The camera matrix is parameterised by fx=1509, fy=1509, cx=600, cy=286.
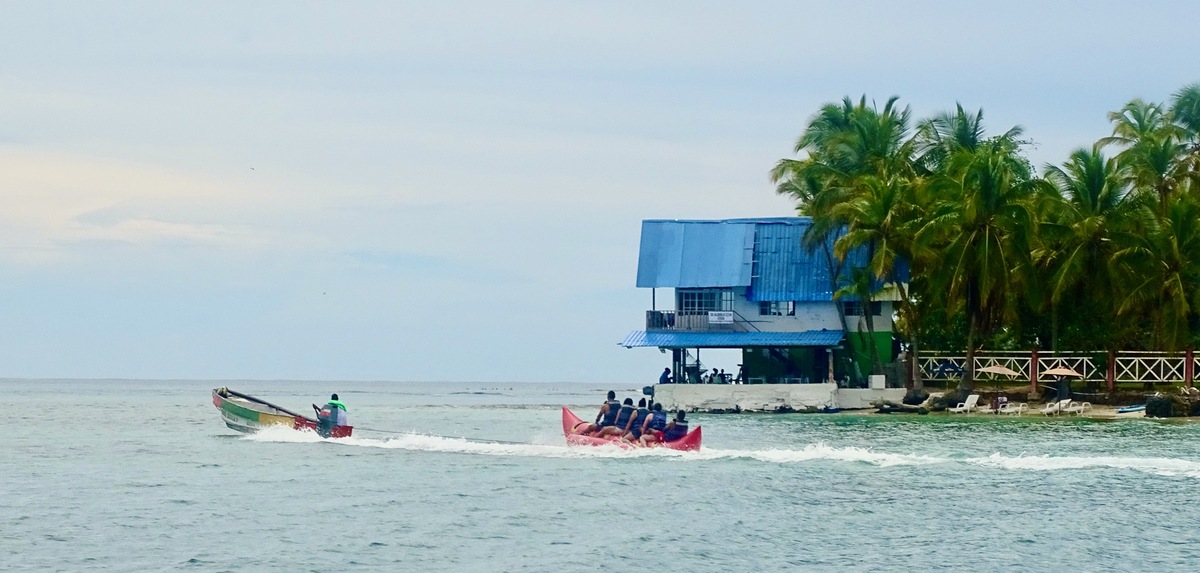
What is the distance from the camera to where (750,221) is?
2183 inches

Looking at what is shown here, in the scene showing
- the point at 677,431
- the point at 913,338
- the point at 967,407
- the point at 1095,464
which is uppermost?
the point at 913,338

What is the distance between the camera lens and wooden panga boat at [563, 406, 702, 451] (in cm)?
3197

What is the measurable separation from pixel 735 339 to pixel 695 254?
4.12 m

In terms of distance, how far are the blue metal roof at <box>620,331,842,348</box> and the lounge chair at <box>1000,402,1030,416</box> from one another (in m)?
6.29

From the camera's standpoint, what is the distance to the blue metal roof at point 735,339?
51.8 meters

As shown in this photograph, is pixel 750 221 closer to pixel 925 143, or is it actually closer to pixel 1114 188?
pixel 925 143

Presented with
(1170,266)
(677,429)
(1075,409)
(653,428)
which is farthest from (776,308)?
(677,429)

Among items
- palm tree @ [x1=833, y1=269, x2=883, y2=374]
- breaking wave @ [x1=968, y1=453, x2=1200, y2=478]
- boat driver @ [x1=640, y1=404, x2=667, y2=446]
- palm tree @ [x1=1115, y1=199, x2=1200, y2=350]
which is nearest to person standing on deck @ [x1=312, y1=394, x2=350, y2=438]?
boat driver @ [x1=640, y1=404, x2=667, y2=446]

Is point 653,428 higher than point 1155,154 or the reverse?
the reverse

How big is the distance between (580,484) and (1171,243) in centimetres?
2779

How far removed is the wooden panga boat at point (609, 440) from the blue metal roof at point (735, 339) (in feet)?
56.3

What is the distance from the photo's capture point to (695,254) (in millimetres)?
54656

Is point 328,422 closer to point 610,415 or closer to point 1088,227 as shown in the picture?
point 610,415

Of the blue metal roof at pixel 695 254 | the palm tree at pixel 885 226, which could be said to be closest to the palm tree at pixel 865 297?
the palm tree at pixel 885 226
